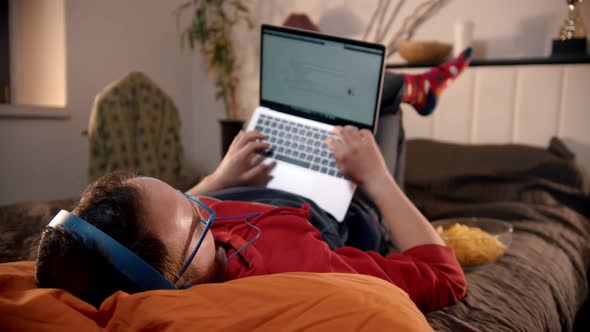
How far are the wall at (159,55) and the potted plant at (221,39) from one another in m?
0.09

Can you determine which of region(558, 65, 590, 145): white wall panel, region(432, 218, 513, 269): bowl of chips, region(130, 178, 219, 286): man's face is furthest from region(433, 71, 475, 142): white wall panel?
region(130, 178, 219, 286): man's face

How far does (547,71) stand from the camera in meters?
1.92

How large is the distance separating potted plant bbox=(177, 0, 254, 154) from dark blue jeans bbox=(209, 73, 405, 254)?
1.76 meters

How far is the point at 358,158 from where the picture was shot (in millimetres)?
965

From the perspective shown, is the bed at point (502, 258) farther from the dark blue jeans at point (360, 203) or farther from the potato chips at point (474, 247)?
the dark blue jeans at point (360, 203)

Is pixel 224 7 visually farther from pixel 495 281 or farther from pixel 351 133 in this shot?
pixel 495 281

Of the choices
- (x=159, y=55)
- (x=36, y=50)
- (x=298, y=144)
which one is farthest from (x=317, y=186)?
(x=159, y=55)

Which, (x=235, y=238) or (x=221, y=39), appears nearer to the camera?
(x=235, y=238)

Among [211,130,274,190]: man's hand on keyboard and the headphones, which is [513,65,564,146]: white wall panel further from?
the headphones

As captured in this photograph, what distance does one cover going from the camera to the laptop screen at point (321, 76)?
1.06 m

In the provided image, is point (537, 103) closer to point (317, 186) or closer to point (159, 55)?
point (317, 186)

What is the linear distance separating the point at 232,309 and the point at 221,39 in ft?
9.76

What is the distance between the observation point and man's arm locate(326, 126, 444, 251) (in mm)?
872

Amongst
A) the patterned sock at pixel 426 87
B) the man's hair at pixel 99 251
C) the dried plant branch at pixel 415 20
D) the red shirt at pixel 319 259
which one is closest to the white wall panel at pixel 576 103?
the patterned sock at pixel 426 87
